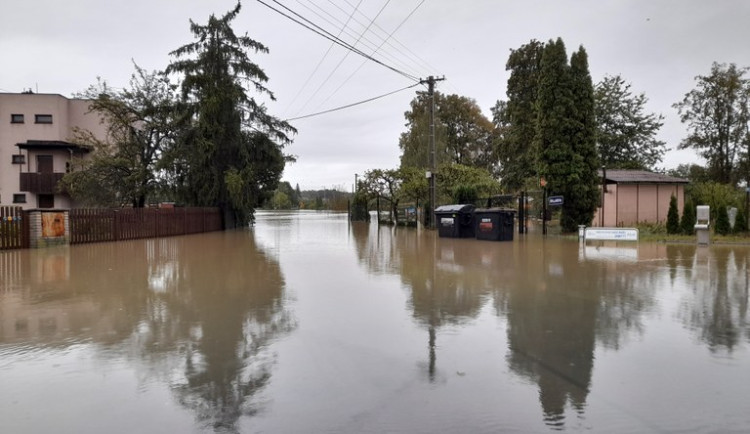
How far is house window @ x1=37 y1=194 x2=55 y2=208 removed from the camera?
37.1m

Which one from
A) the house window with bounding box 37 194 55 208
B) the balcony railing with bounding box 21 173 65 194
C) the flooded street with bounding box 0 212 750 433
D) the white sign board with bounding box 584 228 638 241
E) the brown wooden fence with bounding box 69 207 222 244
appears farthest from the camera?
the house window with bounding box 37 194 55 208

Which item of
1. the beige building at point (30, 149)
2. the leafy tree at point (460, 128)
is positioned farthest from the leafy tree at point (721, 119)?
the beige building at point (30, 149)

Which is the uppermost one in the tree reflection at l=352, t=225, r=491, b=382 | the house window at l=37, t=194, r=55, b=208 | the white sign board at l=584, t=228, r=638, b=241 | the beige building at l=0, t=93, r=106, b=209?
the beige building at l=0, t=93, r=106, b=209

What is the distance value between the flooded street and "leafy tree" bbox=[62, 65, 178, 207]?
19.9 meters

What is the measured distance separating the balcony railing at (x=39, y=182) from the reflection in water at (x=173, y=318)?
28253 millimetres

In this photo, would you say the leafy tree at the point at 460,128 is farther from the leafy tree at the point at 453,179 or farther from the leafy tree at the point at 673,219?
the leafy tree at the point at 673,219

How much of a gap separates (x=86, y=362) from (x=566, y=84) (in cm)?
2288

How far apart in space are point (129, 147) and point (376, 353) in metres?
28.7

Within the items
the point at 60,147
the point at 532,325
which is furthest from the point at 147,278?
the point at 60,147

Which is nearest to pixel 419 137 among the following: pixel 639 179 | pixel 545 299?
pixel 639 179

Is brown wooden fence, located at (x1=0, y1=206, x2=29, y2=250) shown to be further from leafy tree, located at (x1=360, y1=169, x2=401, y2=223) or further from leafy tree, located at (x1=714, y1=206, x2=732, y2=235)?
leafy tree, located at (x1=714, y1=206, x2=732, y2=235)

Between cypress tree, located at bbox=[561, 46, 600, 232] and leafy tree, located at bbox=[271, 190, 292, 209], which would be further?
leafy tree, located at bbox=[271, 190, 292, 209]

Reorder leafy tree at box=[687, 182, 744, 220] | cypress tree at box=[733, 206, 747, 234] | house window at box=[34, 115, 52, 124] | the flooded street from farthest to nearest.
→ 1. house window at box=[34, 115, 52, 124]
2. leafy tree at box=[687, 182, 744, 220]
3. cypress tree at box=[733, 206, 747, 234]
4. the flooded street

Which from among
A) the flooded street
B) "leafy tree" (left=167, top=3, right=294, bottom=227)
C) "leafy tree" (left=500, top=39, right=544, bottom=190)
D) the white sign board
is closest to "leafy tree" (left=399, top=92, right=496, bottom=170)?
"leafy tree" (left=500, top=39, right=544, bottom=190)
